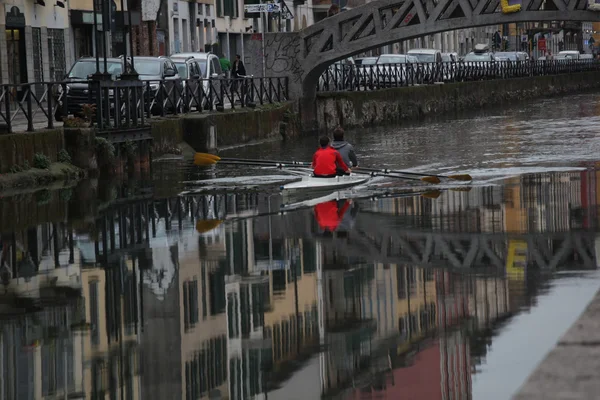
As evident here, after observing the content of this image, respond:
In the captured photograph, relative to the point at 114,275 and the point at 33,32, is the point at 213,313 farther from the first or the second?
the point at 33,32

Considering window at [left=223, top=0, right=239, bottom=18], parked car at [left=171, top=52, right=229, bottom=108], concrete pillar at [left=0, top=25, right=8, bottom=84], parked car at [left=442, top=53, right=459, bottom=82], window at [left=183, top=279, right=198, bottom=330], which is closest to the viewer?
window at [left=183, top=279, right=198, bottom=330]

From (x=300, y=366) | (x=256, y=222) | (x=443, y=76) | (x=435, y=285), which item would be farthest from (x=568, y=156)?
(x=443, y=76)

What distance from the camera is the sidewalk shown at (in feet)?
21.7

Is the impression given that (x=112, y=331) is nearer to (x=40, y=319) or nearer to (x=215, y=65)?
(x=40, y=319)

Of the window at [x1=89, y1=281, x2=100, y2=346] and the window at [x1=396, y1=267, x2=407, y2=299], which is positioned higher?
the window at [x1=396, y1=267, x2=407, y2=299]

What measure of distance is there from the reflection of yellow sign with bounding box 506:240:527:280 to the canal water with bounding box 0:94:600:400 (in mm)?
28

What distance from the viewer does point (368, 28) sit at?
5016 centimetres

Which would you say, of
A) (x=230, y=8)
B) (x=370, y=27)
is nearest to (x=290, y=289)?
(x=370, y=27)

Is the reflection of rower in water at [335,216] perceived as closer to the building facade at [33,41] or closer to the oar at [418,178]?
the oar at [418,178]

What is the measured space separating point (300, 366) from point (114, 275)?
16.5 ft

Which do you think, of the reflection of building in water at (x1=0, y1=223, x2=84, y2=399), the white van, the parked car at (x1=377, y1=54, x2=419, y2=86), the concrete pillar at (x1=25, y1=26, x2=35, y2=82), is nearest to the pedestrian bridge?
the parked car at (x1=377, y1=54, x2=419, y2=86)

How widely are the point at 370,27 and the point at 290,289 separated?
124 feet

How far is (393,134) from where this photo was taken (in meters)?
45.4

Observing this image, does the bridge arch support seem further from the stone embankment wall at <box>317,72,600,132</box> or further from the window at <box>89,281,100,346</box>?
the window at <box>89,281,100,346</box>
